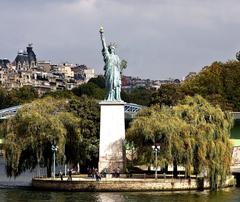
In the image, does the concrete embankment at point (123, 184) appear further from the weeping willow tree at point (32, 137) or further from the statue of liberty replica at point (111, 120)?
the statue of liberty replica at point (111, 120)

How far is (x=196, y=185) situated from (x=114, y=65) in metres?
10.1

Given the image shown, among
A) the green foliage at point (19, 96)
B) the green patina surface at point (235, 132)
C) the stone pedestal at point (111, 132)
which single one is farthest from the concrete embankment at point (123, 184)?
the green foliage at point (19, 96)

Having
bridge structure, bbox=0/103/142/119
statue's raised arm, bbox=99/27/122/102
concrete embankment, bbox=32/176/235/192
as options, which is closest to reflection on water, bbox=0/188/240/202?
concrete embankment, bbox=32/176/235/192

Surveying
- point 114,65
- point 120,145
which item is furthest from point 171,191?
point 114,65

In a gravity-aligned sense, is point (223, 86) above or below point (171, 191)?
above

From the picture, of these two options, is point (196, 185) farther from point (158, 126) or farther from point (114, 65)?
point (114, 65)

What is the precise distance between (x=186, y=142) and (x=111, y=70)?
748 cm

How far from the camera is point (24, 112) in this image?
178 feet

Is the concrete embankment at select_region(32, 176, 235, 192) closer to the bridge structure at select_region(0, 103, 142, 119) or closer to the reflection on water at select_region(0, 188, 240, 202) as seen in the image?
the reflection on water at select_region(0, 188, 240, 202)

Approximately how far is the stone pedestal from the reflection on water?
5.96 m

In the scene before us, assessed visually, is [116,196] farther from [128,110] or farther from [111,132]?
[128,110]

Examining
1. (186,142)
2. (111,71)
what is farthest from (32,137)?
(186,142)

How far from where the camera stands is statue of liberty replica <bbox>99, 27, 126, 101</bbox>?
54.8 metres

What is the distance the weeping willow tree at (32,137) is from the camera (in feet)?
174
